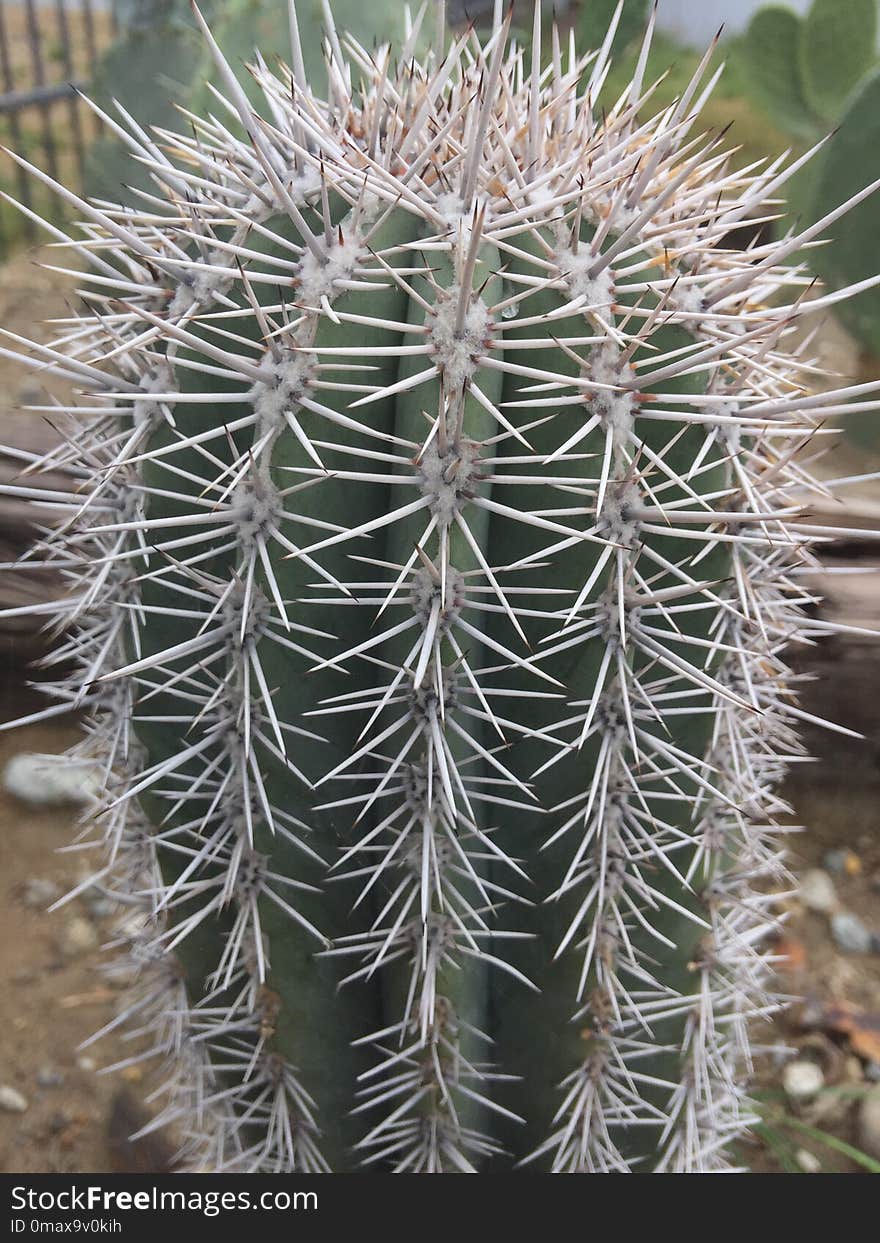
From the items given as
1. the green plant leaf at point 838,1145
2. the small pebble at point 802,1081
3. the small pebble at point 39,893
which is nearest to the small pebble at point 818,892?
the small pebble at point 802,1081

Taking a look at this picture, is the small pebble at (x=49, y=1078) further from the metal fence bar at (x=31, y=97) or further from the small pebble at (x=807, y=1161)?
the metal fence bar at (x=31, y=97)

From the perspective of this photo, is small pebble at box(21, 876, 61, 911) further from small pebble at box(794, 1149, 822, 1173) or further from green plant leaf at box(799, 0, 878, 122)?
green plant leaf at box(799, 0, 878, 122)

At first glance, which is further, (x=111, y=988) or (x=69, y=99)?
(x=69, y=99)

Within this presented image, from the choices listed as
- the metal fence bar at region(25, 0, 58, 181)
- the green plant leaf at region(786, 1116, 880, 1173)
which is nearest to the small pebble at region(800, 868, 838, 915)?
the green plant leaf at region(786, 1116, 880, 1173)

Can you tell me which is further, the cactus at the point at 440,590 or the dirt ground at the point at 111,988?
the dirt ground at the point at 111,988

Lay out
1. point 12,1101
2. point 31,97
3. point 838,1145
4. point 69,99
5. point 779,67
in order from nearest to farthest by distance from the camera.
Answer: point 838,1145
point 12,1101
point 779,67
point 31,97
point 69,99

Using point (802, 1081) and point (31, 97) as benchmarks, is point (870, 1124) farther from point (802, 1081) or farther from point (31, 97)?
point (31, 97)

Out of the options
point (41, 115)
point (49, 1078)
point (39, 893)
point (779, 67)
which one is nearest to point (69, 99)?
point (41, 115)

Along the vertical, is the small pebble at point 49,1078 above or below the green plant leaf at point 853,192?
below
